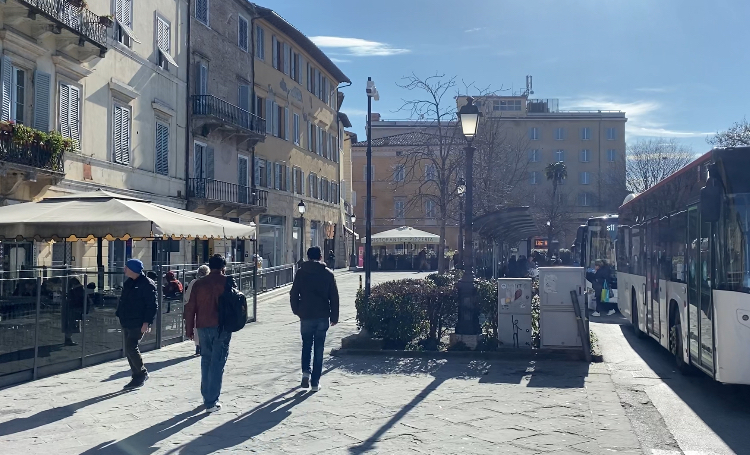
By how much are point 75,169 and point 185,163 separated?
310 inches

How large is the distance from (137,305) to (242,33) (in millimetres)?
25829

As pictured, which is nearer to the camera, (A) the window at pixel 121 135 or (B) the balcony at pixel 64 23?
(B) the balcony at pixel 64 23

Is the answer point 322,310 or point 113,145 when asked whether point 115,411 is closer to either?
point 322,310

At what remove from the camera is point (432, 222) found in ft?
219

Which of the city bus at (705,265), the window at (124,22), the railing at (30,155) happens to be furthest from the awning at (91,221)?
the window at (124,22)

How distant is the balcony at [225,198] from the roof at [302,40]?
7916mm

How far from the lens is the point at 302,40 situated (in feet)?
129

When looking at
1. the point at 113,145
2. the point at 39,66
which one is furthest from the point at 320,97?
the point at 39,66

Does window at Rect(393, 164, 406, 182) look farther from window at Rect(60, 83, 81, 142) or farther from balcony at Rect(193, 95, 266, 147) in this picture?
window at Rect(60, 83, 81, 142)

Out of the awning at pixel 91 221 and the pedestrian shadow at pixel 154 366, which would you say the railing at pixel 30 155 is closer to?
the awning at pixel 91 221

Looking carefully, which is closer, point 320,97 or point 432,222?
point 320,97

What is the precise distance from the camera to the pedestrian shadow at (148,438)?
6.66 meters

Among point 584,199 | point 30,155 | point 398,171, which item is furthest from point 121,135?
point 584,199

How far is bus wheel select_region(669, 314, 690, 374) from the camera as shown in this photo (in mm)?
10836
